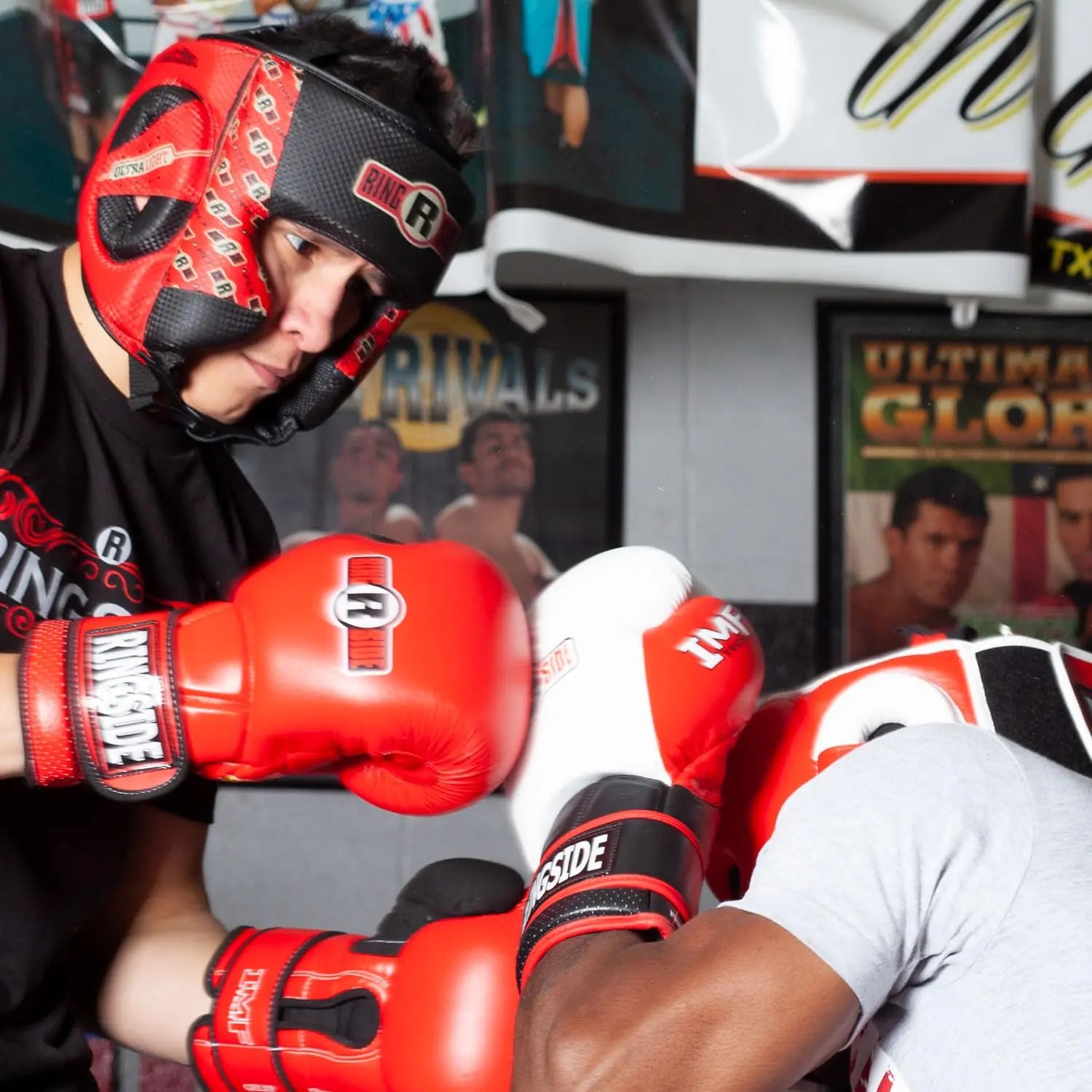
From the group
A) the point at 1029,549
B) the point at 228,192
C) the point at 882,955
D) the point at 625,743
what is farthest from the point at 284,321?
the point at 1029,549

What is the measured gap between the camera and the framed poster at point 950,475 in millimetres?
2838

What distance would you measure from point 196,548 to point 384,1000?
1.62 feet

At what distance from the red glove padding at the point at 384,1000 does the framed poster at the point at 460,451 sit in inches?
58.7

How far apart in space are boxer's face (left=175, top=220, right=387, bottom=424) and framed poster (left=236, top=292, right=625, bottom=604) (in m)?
1.54

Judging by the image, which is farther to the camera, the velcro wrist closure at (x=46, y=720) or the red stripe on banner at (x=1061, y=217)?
the red stripe on banner at (x=1061, y=217)

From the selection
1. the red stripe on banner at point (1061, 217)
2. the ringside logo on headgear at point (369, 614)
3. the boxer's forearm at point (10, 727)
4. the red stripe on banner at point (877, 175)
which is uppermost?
the red stripe on banner at point (877, 175)

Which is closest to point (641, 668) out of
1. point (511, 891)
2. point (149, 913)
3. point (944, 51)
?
point (511, 891)

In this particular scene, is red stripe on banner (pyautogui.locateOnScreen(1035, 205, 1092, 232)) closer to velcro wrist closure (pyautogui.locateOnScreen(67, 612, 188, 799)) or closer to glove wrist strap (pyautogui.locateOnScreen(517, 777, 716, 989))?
glove wrist strap (pyautogui.locateOnScreen(517, 777, 716, 989))

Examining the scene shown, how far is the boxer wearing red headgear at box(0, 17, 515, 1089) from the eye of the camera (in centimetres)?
92

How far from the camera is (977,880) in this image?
2.50 ft

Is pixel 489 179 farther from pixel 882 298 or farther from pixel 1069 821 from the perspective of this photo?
pixel 1069 821

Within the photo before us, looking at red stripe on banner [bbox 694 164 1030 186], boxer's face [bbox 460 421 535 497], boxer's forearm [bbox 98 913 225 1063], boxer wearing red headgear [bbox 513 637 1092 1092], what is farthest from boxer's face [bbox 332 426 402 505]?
boxer wearing red headgear [bbox 513 637 1092 1092]

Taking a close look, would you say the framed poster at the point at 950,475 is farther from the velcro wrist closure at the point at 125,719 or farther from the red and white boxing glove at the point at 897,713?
the velcro wrist closure at the point at 125,719

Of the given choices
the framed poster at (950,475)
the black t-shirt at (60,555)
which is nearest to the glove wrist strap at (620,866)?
the black t-shirt at (60,555)
